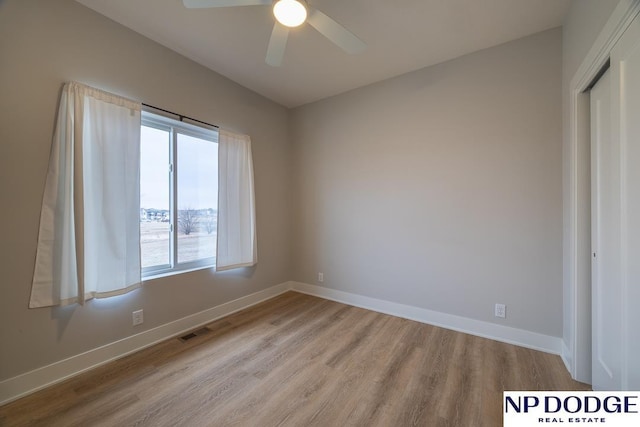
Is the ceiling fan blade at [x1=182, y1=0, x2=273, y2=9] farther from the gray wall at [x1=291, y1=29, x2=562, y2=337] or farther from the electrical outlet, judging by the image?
the electrical outlet

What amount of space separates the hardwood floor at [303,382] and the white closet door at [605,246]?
46cm

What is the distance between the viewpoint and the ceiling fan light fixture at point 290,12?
56.8 inches

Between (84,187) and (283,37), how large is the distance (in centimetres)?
187

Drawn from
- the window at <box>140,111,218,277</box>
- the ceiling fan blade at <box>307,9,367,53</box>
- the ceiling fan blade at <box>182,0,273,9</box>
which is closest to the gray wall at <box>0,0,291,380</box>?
the window at <box>140,111,218,277</box>

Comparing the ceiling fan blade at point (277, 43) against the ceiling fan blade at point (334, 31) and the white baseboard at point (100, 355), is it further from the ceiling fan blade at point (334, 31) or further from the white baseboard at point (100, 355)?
the white baseboard at point (100, 355)

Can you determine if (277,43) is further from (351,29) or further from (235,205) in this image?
(235,205)

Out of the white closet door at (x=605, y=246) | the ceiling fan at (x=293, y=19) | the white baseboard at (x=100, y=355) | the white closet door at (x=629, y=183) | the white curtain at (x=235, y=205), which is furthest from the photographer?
the white curtain at (x=235, y=205)

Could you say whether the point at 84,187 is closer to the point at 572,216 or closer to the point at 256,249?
the point at 256,249

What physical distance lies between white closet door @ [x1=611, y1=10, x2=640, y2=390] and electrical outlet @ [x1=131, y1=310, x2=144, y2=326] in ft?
10.7

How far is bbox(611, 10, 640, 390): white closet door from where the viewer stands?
108 cm

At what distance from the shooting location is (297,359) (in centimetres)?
206

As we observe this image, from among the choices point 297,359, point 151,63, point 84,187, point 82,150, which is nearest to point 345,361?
point 297,359

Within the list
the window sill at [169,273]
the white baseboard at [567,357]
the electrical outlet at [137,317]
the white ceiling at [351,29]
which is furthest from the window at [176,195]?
the white baseboard at [567,357]

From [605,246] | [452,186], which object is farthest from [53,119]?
[605,246]
